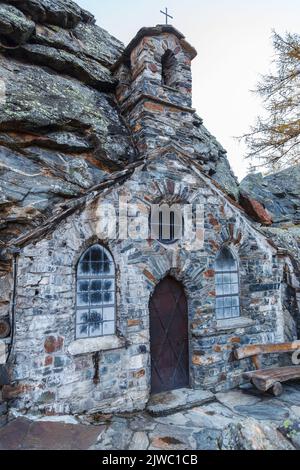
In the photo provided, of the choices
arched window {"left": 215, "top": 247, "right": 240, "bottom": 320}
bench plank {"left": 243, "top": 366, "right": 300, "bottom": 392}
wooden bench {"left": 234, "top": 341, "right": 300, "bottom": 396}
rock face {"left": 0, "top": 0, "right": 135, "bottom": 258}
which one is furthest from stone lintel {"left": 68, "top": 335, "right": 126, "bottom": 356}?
bench plank {"left": 243, "top": 366, "right": 300, "bottom": 392}

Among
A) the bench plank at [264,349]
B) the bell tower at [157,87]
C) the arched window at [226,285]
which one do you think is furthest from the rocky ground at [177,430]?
the bell tower at [157,87]

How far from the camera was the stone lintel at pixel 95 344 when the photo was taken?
4754 millimetres

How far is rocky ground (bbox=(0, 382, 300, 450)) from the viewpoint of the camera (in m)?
3.62

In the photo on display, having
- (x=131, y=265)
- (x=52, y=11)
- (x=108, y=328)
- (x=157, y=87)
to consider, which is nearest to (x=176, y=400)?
(x=108, y=328)

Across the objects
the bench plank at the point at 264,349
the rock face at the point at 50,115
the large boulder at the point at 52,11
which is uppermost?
the large boulder at the point at 52,11

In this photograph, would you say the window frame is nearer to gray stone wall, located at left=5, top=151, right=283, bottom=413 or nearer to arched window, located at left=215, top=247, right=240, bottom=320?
gray stone wall, located at left=5, top=151, right=283, bottom=413

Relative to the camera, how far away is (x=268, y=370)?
6449 millimetres

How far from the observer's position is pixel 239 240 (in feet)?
23.0

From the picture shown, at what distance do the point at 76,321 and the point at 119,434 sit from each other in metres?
1.84

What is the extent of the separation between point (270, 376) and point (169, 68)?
7.98 m

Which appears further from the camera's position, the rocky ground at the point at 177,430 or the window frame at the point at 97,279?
the window frame at the point at 97,279

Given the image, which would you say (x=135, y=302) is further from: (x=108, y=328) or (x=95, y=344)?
(x=95, y=344)

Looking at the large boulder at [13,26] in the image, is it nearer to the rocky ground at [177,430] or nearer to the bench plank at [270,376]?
the rocky ground at [177,430]

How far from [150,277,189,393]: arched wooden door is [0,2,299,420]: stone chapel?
0.02 metres
